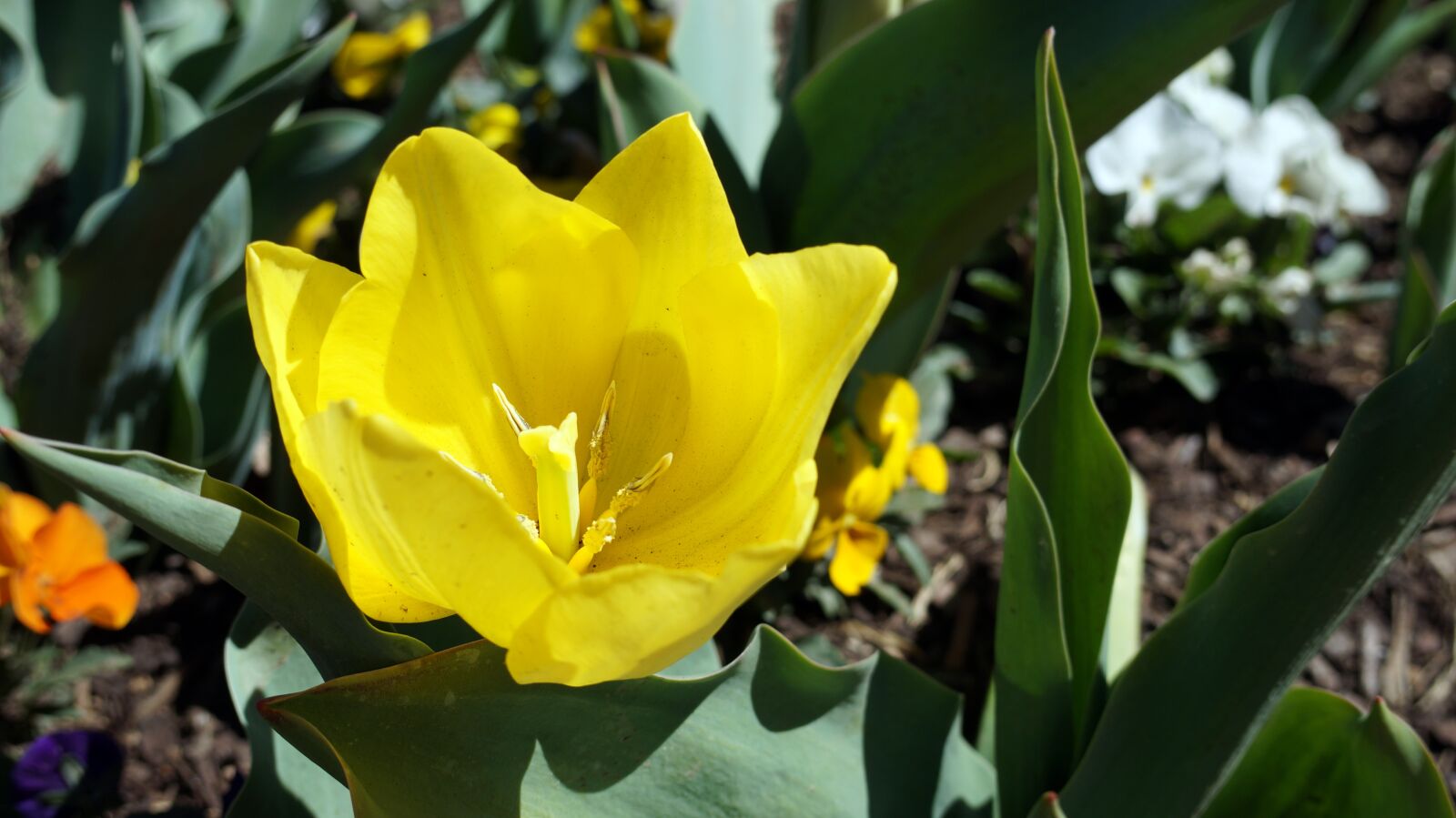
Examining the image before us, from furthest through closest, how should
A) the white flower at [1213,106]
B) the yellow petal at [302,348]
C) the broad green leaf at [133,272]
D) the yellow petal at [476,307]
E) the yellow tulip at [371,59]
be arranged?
the yellow tulip at [371,59] < the white flower at [1213,106] < the broad green leaf at [133,272] < the yellow petal at [476,307] < the yellow petal at [302,348]

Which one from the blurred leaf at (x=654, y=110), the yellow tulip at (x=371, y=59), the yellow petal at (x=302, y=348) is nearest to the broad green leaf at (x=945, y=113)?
the blurred leaf at (x=654, y=110)

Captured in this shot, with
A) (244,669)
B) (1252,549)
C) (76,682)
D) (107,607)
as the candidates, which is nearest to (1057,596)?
(1252,549)

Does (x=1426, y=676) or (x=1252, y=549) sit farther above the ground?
(x=1252, y=549)

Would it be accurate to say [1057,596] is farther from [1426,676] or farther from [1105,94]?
[1426,676]

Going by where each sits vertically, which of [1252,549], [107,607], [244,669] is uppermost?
[1252,549]

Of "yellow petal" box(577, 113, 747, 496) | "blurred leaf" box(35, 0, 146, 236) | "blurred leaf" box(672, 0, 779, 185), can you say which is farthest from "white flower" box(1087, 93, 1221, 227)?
"blurred leaf" box(35, 0, 146, 236)

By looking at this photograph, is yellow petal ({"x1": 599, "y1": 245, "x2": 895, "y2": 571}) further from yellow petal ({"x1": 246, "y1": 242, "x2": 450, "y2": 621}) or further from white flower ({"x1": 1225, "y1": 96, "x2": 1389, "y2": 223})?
white flower ({"x1": 1225, "y1": 96, "x2": 1389, "y2": 223})

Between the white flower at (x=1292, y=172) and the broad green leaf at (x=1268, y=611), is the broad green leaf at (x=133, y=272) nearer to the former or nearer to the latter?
the broad green leaf at (x=1268, y=611)
